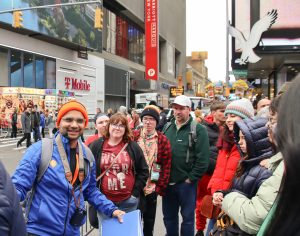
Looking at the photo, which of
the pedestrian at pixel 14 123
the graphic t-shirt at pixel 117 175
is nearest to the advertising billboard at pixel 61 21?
the pedestrian at pixel 14 123

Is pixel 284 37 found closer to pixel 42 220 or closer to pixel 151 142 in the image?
pixel 151 142

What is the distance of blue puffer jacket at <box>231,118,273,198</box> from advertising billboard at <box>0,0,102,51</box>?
87.3 ft

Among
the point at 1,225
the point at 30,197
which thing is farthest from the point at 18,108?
the point at 1,225

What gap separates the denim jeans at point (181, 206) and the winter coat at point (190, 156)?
0.40ft

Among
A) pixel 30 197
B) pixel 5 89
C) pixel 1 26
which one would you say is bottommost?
Result: pixel 30 197

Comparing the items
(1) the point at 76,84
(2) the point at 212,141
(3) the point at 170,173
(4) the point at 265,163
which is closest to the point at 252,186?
(4) the point at 265,163

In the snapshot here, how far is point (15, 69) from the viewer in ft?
101

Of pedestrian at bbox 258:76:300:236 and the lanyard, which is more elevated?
pedestrian at bbox 258:76:300:236

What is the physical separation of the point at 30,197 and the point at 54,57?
3344 cm

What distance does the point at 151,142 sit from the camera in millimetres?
5098

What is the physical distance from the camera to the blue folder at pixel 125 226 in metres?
3.45

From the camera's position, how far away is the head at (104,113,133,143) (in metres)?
4.51

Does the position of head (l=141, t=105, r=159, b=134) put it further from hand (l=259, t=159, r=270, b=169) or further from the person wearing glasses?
hand (l=259, t=159, r=270, b=169)

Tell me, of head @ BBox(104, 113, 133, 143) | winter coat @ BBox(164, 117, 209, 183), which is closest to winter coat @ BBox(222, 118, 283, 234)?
head @ BBox(104, 113, 133, 143)
